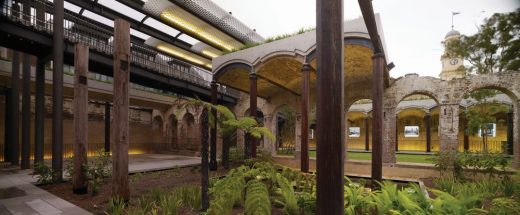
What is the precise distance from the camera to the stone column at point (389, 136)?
12.3 metres

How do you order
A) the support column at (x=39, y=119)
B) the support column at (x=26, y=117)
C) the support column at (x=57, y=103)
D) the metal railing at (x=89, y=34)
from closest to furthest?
the support column at (x=57, y=103) < the metal railing at (x=89, y=34) < the support column at (x=39, y=119) < the support column at (x=26, y=117)

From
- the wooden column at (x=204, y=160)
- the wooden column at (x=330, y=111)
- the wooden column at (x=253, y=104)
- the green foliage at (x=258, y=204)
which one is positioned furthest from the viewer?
the wooden column at (x=253, y=104)

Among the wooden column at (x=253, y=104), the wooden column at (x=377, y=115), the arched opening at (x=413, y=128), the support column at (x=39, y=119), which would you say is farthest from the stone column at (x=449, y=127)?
the support column at (x=39, y=119)

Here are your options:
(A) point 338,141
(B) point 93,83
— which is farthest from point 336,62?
(B) point 93,83

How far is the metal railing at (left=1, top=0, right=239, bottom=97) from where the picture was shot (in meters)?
9.73

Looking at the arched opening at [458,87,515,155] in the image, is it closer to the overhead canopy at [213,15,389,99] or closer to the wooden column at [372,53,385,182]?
the wooden column at [372,53,385,182]

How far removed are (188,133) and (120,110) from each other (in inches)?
691

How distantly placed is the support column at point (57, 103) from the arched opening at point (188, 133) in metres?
12.6

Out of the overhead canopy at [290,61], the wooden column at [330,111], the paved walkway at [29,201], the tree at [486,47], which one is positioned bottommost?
the paved walkway at [29,201]

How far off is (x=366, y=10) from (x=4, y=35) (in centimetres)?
1113

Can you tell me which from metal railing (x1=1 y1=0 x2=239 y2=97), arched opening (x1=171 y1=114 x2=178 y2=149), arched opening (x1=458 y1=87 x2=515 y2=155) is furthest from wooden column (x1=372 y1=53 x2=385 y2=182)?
arched opening (x1=171 y1=114 x2=178 y2=149)

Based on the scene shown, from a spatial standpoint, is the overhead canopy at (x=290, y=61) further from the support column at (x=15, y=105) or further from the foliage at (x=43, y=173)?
the support column at (x=15, y=105)

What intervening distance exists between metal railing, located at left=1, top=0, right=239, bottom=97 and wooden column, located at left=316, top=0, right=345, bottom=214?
10.4m

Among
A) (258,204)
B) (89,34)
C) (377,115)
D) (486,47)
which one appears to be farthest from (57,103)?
(486,47)
